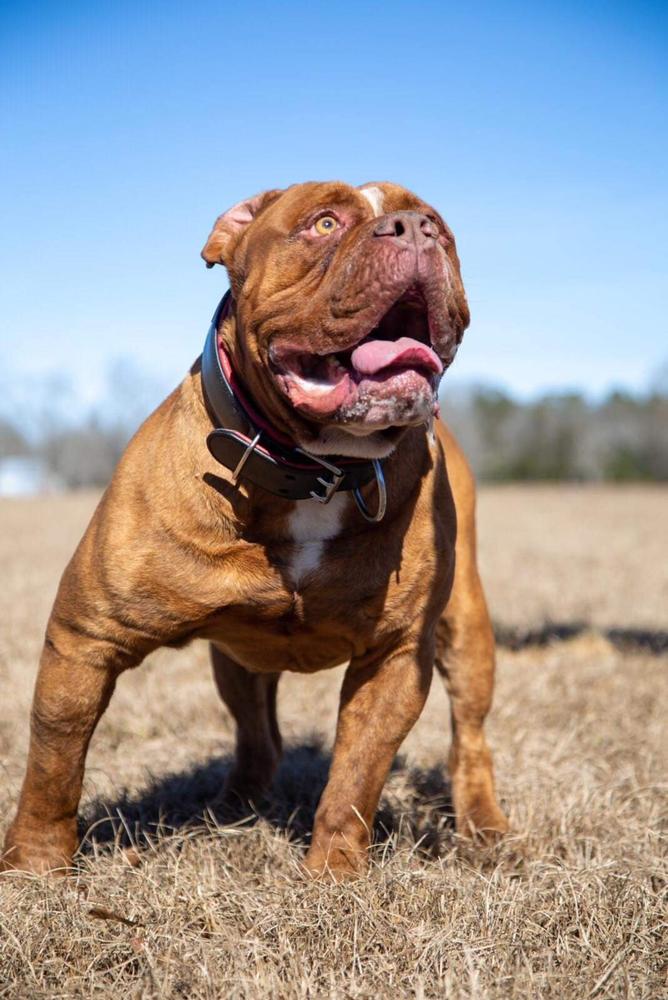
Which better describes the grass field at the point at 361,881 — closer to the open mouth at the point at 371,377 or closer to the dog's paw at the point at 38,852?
the dog's paw at the point at 38,852

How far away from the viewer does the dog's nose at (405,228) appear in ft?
8.45

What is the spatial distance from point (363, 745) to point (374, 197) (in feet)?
5.18

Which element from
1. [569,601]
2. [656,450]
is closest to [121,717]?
[569,601]

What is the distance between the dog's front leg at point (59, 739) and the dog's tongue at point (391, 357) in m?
1.06

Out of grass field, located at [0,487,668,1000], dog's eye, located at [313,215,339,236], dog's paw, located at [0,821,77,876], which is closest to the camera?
grass field, located at [0,487,668,1000]

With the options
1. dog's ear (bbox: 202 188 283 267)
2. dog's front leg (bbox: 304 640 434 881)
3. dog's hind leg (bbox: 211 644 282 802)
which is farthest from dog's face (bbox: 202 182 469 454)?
dog's hind leg (bbox: 211 644 282 802)

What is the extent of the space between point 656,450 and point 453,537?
59.4m

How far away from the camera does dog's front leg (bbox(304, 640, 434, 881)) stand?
122 inches

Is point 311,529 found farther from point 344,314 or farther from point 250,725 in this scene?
point 250,725

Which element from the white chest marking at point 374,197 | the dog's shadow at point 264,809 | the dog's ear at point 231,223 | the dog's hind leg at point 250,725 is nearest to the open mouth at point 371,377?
the white chest marking at point 374,197

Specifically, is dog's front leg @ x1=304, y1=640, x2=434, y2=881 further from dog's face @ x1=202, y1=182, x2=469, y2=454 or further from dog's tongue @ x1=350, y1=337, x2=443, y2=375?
dog's tongue @ x1=350, y1=337, x2=443, y2=375

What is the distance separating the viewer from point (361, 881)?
9.44ft

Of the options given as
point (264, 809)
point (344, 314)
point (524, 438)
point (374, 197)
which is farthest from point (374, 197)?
point (524, 438)

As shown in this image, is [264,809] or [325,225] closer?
[325,225]
